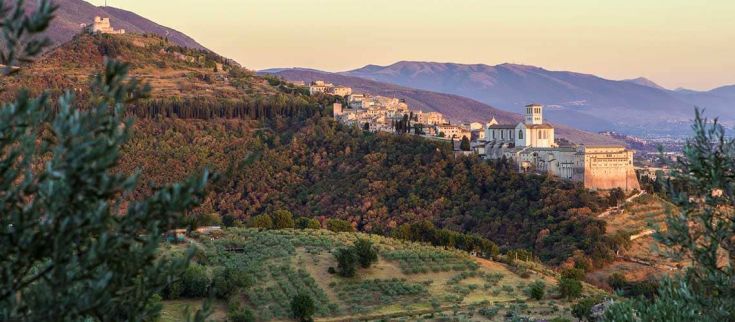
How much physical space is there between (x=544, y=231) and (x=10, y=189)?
42.1 metres

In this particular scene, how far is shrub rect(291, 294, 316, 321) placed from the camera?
2511 cm

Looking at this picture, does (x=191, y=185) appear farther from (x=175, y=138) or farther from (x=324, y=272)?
(x=175, y=138)

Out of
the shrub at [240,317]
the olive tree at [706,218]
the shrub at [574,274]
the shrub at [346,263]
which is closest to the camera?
the olive tree at [706,218]

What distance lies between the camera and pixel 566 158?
50.8m

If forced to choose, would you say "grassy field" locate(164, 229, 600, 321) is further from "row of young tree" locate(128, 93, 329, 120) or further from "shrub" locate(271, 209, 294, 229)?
"row of young tree" locate(128, 93, 329, 120)

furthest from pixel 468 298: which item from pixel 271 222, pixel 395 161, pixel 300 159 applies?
pixel 300 159

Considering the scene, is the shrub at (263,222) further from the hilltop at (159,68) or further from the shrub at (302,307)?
the hilltop at (159,68)

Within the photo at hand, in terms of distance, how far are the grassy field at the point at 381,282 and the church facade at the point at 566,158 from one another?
642 inches

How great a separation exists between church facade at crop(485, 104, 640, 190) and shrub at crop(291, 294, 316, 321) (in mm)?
28700

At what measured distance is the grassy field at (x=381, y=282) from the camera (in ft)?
87.6

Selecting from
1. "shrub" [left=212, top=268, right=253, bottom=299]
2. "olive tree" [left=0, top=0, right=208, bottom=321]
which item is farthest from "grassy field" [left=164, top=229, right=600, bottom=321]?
"olive tree" [left=0, top=0, right=208, bottom=321]

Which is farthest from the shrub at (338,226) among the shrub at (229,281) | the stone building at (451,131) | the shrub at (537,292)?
the stone building at (451,131)

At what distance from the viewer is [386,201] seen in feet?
179

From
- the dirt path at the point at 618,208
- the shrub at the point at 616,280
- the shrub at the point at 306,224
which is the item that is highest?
the dirt path at the point at 618,208
